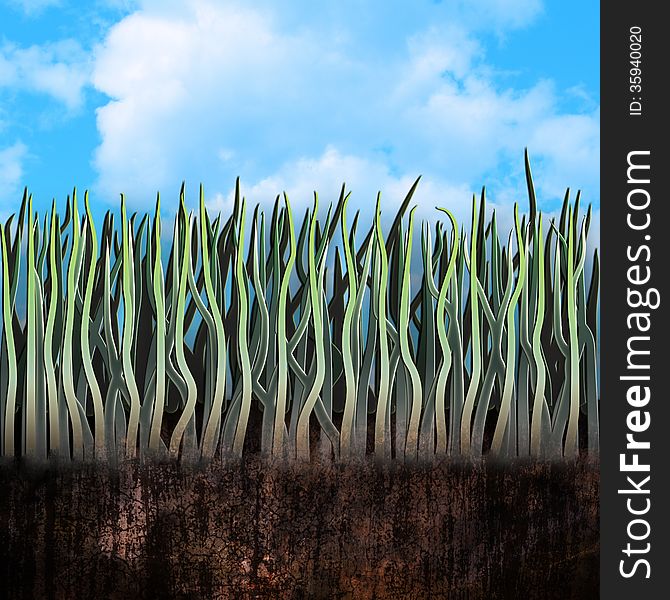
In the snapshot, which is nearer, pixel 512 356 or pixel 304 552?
pixel 304 552

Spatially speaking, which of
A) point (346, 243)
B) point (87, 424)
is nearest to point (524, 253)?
point (346, 243)

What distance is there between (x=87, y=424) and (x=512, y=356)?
3.20 feet

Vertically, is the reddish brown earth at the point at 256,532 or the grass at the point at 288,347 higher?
the grass at the point at 288,347

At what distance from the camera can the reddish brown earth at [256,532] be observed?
1.65 m

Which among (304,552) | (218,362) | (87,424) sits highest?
(218,362)

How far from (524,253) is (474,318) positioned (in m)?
0.20

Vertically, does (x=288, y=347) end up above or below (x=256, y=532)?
above

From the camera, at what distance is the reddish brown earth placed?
1.65 m

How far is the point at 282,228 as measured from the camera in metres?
1.83

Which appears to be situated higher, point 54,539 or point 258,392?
point 258,392

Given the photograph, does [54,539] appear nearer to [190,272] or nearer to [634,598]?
[190,272]

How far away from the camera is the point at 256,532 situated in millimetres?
1646

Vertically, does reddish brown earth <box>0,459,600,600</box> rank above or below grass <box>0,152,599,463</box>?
below

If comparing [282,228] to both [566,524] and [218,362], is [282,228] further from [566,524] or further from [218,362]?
[566,524]
